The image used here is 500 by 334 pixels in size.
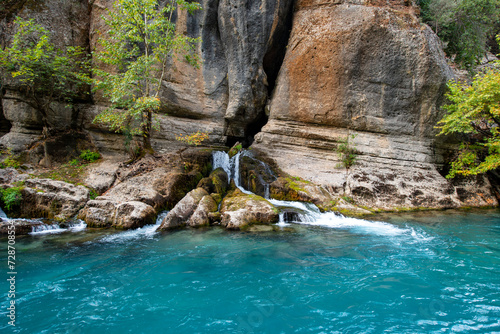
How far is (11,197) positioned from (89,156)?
15.8 feet

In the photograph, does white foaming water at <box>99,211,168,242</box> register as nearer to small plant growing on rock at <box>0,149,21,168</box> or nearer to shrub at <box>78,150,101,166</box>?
shrub at <box>78,150,101,166</box>

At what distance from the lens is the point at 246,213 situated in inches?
370

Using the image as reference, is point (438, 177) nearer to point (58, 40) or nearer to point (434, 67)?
point (434, 67)

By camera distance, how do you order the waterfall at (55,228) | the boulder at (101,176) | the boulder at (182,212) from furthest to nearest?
the boulder at (101,176), the boulder at (182,212), the waterfall at (55,228)

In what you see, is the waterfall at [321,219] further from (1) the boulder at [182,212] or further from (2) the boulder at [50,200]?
(2) the boulder at [50,200]

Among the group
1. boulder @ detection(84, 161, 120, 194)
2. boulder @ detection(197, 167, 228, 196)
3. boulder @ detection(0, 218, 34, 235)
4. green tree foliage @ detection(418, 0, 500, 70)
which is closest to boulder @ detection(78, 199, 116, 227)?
boulder @ detection(0, 218, 34, 235)

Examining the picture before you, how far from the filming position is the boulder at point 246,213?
29.4 ft

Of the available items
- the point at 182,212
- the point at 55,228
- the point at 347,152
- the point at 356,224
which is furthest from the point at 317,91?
the point at 55,228

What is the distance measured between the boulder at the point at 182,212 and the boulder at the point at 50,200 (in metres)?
3.67

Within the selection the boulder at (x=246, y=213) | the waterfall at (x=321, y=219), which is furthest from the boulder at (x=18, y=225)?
the waterfall at (x=321, y=219)

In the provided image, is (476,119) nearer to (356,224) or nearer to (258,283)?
(356,224)

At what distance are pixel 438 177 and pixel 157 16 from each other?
55.3 ft

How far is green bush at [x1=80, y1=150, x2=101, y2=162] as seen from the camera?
531 inches

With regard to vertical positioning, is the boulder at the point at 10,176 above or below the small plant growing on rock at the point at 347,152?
below
